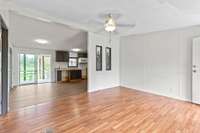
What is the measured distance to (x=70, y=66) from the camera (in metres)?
10.5

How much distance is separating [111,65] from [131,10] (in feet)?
11.7

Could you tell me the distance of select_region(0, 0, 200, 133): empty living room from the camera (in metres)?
2.97

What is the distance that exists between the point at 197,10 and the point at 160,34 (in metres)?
2.26

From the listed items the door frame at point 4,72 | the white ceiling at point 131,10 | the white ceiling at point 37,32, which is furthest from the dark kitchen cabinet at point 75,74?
the door frame at point 4,72

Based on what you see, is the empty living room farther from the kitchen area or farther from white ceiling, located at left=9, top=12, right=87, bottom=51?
the kitchen area

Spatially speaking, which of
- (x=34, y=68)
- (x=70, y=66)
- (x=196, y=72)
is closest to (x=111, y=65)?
(x=196, y=72)

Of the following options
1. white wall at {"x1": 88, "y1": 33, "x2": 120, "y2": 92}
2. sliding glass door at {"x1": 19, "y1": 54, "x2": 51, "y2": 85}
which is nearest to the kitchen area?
sliding glass door at {"x1": 19, "y1": 54, "x2": 51, "y2": 85}

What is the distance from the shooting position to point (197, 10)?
3.27m

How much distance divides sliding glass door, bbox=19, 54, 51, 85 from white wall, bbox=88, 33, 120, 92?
4.26 meters

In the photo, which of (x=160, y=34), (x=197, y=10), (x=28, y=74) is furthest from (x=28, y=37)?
(x=197, y=10)

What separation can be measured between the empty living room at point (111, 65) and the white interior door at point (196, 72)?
0.09 ft

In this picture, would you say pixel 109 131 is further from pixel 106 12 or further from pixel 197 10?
pixel 197 10

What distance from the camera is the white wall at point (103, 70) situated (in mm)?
5878

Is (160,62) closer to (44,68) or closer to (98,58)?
(98,58)
